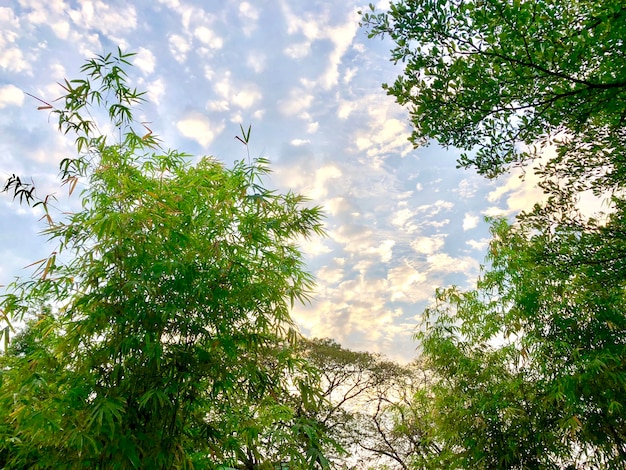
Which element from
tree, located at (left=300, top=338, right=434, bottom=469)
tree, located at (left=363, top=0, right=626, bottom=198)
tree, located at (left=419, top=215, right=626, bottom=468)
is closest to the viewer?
tree, located at (left=363, top=0, right=626, bottom=198)

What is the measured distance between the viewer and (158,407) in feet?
8.79

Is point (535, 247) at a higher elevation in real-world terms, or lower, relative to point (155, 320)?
higher

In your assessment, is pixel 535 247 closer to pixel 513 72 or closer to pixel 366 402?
pixel 513 72

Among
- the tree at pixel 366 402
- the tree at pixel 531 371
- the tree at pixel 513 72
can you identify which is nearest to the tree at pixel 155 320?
the tree at pixel 513 72

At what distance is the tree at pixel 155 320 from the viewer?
A: 2557mm

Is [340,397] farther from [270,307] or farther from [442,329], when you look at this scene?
[270,307]

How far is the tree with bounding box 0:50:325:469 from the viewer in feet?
8.39

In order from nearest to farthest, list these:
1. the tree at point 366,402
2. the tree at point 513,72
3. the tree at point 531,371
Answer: the tree at point 513,72
the tree at point 531,371
the tree at point 366,402

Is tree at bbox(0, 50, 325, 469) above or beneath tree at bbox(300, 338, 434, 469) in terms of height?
beneath

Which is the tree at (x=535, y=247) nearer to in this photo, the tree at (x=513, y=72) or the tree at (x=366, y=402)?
the tree at (x=513, y=72)

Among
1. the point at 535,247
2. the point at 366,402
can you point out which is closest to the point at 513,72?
the point at 535,247

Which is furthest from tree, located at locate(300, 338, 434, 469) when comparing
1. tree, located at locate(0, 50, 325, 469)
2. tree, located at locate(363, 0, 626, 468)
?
tree, located at locate(0, 50, 325, 469)

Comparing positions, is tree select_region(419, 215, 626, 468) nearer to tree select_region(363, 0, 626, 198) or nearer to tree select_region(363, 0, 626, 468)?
tree select_region(363, 0, 626, 468)

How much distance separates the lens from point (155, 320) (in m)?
2.71
